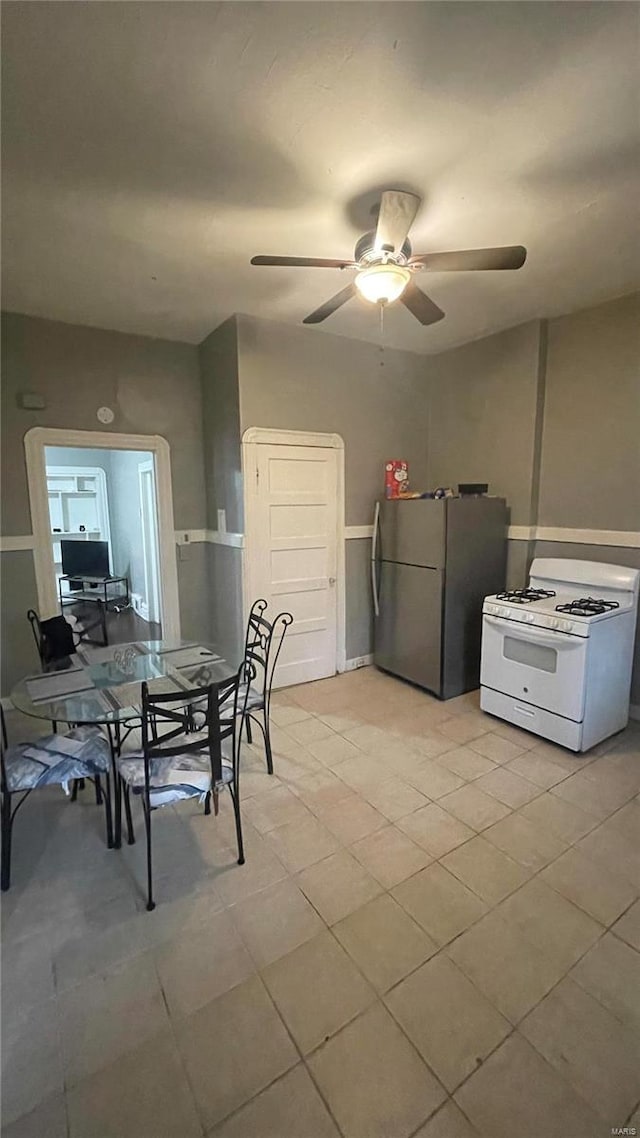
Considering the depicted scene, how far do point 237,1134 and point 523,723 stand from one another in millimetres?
2423

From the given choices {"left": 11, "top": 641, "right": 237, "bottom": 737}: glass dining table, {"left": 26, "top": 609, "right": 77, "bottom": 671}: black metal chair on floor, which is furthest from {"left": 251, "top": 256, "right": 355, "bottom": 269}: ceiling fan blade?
{"left": 26, "top": 609, "right": 77, "bottom": 671}: black metal chair on floor

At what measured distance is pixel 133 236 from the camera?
7.66 ft

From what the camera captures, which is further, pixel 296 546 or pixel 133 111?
pixel 296 546

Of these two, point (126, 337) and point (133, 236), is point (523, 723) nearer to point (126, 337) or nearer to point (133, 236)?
point (133, 236)

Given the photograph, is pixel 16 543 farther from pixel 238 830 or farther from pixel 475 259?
pixel 475 259

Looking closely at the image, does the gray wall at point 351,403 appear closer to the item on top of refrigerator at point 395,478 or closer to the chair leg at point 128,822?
the item on top of refrigerator at point 395,478

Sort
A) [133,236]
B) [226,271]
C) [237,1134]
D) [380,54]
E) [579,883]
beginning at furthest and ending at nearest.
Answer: [226,271] → [133,236] → [579,883] → [380,54] → [237,1134]

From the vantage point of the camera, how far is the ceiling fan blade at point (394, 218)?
191 cm

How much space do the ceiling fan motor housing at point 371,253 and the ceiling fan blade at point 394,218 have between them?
2 centimetres

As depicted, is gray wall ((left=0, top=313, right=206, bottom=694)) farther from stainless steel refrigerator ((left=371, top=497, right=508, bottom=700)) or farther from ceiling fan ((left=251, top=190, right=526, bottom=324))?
ceiling fan ((left=251, top=190, right=526, bottom=324))

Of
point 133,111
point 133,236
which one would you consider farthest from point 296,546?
point 133,111

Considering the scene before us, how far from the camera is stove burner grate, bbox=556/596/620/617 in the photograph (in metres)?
2.76

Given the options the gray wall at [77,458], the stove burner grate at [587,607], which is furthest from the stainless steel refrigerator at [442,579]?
the gray wall at [77,458]

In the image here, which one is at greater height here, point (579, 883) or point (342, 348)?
point (342, 348)
